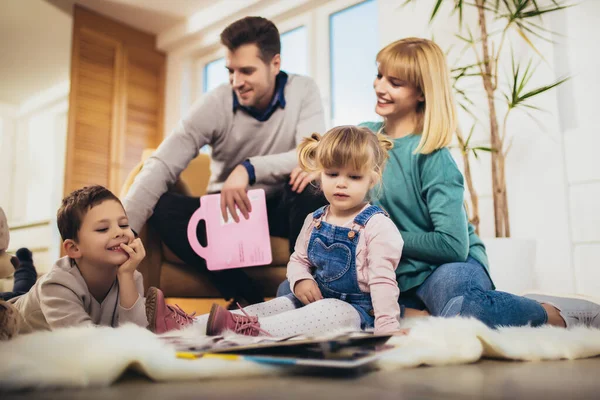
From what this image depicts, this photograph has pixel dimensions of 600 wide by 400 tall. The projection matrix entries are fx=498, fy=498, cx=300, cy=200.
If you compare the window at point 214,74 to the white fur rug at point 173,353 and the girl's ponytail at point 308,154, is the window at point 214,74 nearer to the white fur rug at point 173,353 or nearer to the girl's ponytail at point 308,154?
the girl's ponytail at point 308,154

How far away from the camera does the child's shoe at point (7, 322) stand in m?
0.71

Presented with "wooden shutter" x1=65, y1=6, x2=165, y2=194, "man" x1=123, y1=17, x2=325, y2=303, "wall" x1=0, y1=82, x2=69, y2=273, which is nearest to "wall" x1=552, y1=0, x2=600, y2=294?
"man" x1=123, y1=17, x2=325, y2=303

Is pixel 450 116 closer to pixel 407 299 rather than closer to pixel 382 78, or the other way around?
pixel 382 78

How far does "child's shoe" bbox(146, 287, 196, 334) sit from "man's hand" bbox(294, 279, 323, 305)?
0.78 ft

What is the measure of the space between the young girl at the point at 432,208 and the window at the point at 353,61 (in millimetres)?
1665

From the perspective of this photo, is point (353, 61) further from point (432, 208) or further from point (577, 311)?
point (577, 311)

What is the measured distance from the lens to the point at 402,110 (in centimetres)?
123

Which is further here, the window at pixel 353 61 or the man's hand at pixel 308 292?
the window at pixel 353 61

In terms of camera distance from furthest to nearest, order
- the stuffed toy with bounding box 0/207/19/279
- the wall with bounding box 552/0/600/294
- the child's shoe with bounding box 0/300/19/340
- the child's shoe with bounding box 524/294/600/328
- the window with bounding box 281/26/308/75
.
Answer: the window with bounding box 281/26/308/75 < the wall with bounding box 552/0/600/294 < the stuffed toy with bounding box 0/207/19/279 < the child's shoe with bounding box 524/294/600/328 < the child's shoe with bounding box 0/300/19/340

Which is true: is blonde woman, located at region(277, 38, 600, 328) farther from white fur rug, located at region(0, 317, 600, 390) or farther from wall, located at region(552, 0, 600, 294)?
wall, located at region(552, 0, 600, 294)

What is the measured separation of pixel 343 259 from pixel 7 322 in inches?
23.2

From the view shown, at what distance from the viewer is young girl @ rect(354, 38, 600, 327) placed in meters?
0.97

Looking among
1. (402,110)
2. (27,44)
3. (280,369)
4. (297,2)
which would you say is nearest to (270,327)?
(280,369)

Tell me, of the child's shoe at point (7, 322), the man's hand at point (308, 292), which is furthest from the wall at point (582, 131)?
the child's shoe at point (7, 322)
